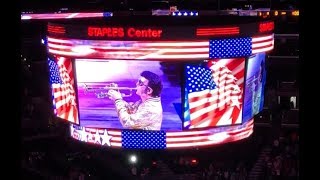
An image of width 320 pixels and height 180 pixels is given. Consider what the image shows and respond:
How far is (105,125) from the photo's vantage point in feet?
46.4

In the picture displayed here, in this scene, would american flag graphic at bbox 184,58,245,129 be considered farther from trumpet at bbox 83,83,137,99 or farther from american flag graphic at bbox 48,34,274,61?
trumpet at bbox 83,83,137,99

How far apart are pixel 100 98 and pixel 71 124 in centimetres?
167

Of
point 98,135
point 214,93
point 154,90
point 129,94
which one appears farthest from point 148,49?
point 98,135

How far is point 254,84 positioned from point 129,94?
3483 mm

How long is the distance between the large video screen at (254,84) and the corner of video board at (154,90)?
30mm

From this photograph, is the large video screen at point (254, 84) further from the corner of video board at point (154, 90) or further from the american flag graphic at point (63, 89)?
the american flag graphic at point (63, 89)

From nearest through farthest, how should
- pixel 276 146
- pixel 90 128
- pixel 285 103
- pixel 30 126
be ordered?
pixel 90 128 < pixel 276 146 < pixel 30 126 < pixel 285 103

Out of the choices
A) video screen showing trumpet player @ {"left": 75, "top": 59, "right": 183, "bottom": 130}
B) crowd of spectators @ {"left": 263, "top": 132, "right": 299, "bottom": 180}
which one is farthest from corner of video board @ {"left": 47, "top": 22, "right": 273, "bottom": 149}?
crowd of spectators @ {"left": 263, "top": 132, "right": 299, "bottom": 180}

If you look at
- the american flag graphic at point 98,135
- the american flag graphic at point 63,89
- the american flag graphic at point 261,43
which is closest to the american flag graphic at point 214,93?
the american flag graphic at point 261,43

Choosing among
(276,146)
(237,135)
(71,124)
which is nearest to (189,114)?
(237,135)

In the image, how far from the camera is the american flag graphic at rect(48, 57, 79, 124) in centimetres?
1423

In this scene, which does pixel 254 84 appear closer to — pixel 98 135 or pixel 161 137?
pixel 161 137
